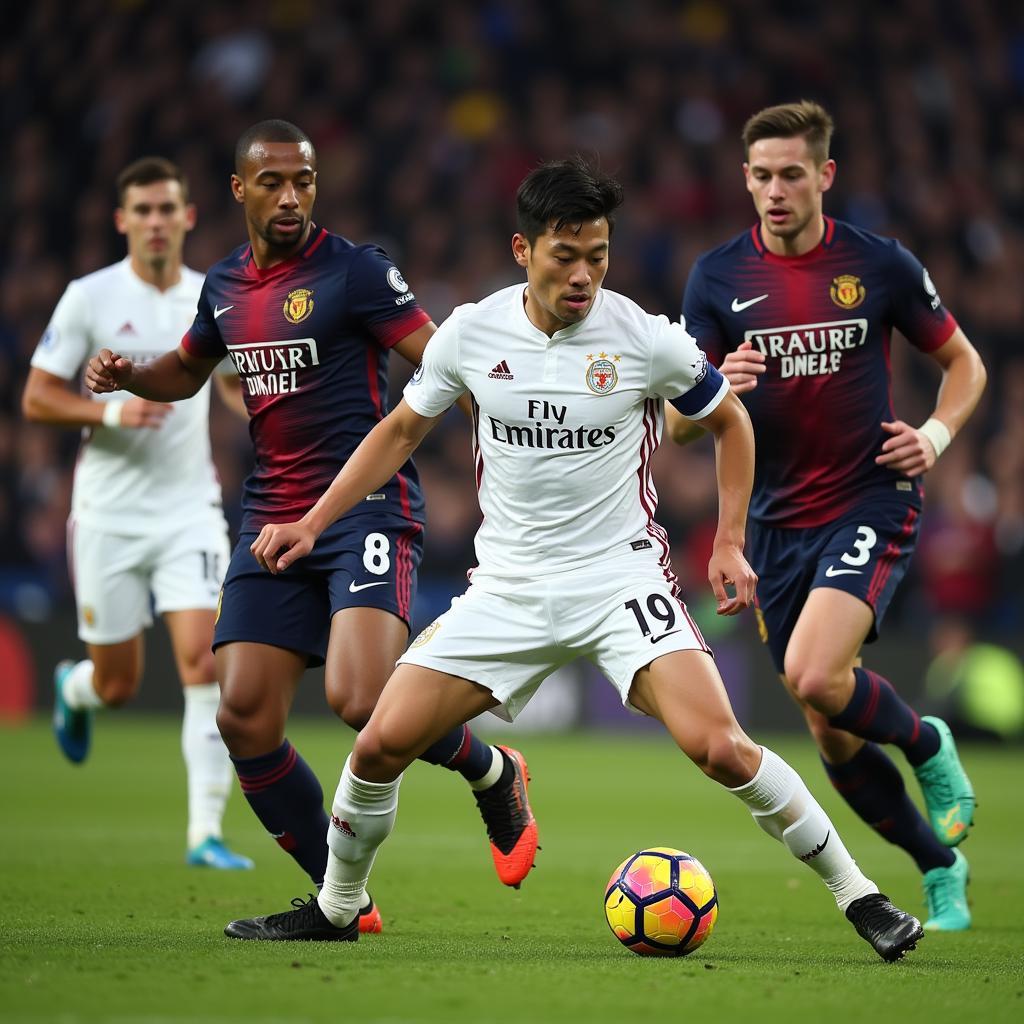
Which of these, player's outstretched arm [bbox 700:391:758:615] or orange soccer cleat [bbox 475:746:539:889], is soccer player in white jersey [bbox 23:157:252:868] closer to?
orange soccer cleat [bbox 475:746:539:889]

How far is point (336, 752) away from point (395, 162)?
8.15 m

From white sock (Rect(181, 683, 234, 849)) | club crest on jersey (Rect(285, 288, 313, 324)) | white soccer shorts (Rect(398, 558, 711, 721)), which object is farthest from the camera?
white sock (Rect(181, 683, 234, 849))

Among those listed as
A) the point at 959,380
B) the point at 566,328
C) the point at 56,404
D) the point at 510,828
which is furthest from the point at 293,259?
the point at 959,380

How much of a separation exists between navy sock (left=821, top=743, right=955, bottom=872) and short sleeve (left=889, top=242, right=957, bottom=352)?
153 cm

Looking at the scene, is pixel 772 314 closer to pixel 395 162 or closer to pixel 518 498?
pixel 518 498

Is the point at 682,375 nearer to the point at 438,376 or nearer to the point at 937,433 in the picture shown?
the point at 438,376

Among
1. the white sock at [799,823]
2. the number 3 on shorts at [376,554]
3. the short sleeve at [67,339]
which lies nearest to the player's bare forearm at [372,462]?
the number 3 on shorts at [376,554]

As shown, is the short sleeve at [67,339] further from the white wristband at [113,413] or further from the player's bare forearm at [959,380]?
the player's bare forearm at [959,380]

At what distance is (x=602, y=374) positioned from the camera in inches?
205

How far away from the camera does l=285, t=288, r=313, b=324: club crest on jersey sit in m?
5.90

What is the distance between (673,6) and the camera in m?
20.3

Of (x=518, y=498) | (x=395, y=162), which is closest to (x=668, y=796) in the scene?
(x=518, y=498)

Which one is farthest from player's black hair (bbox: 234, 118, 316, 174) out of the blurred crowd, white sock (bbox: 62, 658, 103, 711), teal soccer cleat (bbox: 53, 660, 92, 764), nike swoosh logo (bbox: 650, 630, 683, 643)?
the blurred crowd

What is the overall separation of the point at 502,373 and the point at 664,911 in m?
1.69
